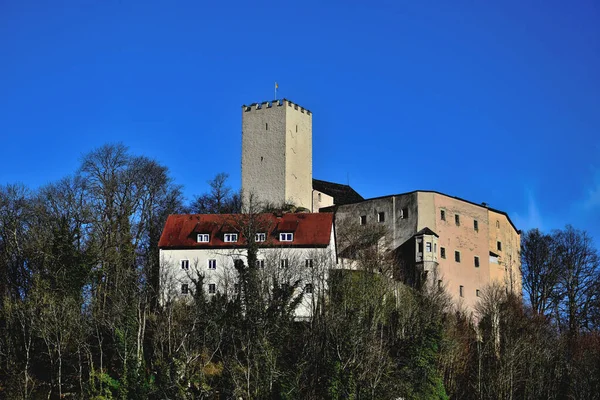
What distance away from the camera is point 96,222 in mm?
70375

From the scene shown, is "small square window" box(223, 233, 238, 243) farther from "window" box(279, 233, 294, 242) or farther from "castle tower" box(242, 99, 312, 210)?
"castle tower" box(242, 99, 312, 210)

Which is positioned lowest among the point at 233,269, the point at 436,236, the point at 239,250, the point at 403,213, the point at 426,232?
the point at 233,269

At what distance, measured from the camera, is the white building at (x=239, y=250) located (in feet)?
211

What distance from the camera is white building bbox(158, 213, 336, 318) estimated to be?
211 feet

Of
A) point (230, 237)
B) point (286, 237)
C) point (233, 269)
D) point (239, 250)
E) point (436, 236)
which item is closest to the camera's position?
point (233, 269)

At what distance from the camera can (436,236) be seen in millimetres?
74062

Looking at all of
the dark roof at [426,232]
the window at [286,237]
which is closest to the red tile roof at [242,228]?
the window at [286,237]

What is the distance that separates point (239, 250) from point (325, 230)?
6.06 m

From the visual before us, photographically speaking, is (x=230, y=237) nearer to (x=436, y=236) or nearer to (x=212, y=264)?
(x=212, y=264)

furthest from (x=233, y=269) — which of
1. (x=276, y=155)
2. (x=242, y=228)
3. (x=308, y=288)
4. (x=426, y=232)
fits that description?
(x=426, y=232)

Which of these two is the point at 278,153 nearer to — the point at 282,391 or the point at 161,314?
the point at 161,314

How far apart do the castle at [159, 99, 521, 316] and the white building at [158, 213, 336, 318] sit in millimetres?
69

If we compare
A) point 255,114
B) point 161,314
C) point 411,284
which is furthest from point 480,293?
point 161,314

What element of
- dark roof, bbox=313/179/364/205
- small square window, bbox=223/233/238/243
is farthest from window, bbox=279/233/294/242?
dark roof, bbox=313/179/364/205
